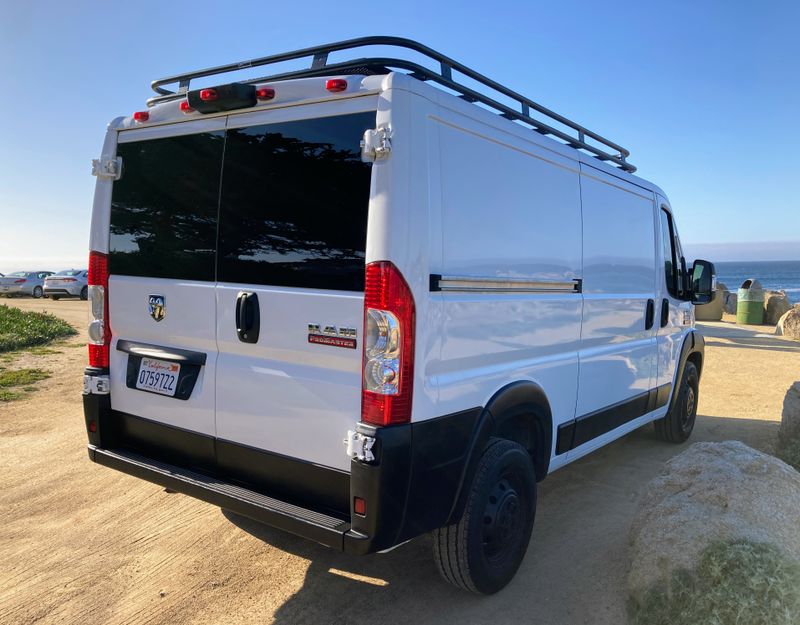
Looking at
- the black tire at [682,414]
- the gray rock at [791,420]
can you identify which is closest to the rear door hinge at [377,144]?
the black tire at [682,414]

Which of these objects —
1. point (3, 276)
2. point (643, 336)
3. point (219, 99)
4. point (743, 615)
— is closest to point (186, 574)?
point (219, 99)

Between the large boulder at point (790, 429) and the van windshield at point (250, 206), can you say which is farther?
the large boulder at point (790, 429)

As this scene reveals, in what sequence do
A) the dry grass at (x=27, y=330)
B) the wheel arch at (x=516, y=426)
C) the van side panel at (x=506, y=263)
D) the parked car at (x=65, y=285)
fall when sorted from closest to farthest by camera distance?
the van side panel at (x=506, y=263)
the wheel arch at (x=516, y=426)
the dry grass at (x=27, y=330)
the parked car at (x=65, y=285)

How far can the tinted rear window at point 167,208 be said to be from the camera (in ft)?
11.0

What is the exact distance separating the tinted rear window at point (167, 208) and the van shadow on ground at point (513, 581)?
72.3 inches

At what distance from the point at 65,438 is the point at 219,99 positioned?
4248 mm

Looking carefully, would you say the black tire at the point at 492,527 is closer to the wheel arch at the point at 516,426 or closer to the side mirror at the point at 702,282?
the wheel arch at the point at 516,426

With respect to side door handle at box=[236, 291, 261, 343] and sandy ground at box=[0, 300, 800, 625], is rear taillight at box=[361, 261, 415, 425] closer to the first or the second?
side door handle at box=[236, 291, 261, 343]

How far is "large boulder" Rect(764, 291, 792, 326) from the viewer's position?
65.6 feet

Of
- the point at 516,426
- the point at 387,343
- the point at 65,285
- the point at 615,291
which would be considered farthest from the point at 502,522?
the point at 65,285

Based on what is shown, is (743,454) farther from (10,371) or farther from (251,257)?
(10,371)

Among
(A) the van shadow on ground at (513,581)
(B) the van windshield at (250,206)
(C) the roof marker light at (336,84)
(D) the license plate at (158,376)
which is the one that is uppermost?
(C) the roof marker light at (336,84)

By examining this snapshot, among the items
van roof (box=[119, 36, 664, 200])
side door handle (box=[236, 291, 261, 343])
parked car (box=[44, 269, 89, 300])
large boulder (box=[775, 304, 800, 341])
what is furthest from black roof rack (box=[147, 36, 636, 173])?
parked car (box=[44, 269, 89, 300])

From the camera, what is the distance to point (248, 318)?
3.12m
